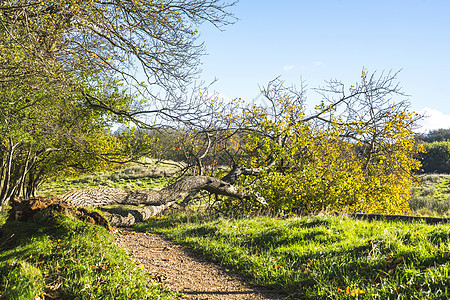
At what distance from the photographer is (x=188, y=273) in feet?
18.3

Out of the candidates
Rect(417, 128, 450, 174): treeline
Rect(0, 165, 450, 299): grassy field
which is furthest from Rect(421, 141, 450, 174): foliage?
Rect(0, 165, 450, 299): grassy field

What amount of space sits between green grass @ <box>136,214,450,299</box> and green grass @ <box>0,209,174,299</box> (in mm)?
1781

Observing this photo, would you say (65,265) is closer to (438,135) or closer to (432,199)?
(432,199)

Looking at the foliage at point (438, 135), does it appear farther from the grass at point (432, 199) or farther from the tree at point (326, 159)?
the tree at point (326, 159)

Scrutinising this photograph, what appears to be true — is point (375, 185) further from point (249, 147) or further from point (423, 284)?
point (423, 284)

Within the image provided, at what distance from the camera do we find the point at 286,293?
176 inches

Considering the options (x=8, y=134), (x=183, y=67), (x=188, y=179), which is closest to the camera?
(x=183, y=67)

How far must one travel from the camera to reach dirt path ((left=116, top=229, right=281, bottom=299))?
4625mm

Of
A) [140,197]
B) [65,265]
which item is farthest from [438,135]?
[65,265]

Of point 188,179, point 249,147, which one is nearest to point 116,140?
point 188,179

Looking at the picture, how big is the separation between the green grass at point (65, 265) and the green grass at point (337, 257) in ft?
5.84

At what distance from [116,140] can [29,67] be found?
8.82m

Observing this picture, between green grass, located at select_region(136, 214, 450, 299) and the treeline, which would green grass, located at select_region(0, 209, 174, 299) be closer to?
green grass, located at select_region(136, 214, 450, 299)

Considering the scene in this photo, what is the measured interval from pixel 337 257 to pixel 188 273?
2623 mm
